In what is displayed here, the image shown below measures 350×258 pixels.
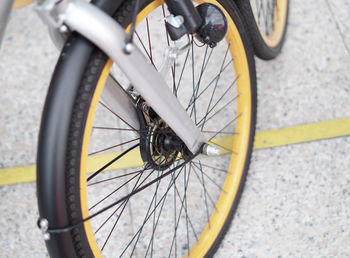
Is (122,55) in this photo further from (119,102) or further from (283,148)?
(283,148)

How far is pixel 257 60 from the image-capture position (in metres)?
2.18

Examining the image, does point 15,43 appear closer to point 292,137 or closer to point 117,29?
point 292,137

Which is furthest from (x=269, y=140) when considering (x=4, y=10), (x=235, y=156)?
(x=4, y=10)

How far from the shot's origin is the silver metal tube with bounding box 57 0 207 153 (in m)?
0.87

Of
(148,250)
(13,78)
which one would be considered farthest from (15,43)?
(148,250)

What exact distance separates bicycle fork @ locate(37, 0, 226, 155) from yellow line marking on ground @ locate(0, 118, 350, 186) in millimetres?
642

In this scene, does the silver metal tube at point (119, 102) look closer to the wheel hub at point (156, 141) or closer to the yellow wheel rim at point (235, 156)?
the wheel hub at point (156, 141)

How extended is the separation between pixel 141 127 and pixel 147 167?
154mm

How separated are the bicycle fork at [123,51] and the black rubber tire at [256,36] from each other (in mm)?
450

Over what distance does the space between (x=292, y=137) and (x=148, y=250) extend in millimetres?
741

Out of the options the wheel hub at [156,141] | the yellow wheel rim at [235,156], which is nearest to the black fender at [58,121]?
the wheel hub at [156,141]

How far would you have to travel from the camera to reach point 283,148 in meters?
1.92

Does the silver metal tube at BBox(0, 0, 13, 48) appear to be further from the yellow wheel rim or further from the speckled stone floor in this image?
the speckled stone floor

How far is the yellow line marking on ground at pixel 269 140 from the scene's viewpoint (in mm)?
1923
